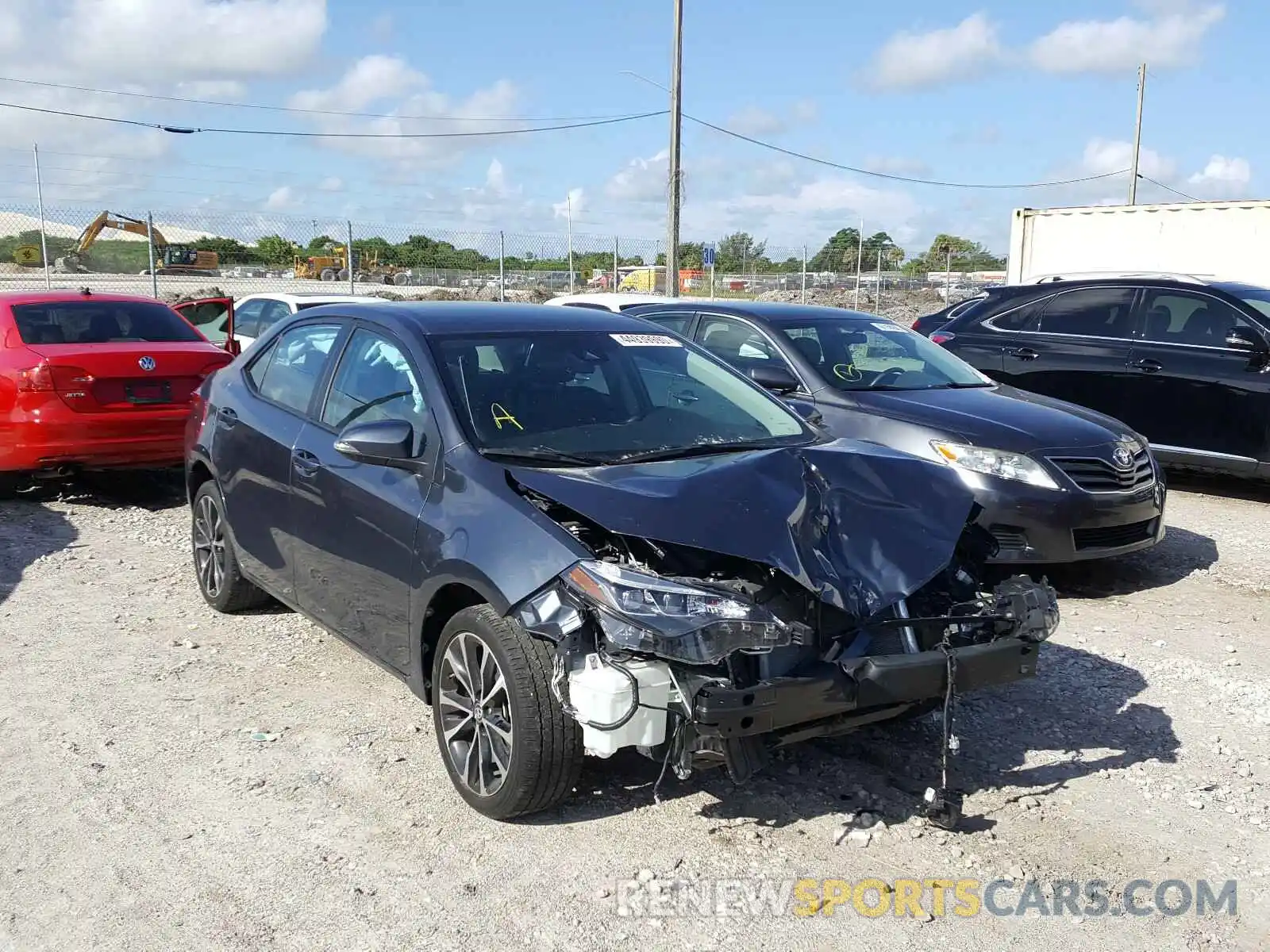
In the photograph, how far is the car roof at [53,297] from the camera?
27.2ft

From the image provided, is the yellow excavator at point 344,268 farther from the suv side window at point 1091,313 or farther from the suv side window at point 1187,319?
the suv side window at point 1187,319

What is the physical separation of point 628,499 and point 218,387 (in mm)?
3173

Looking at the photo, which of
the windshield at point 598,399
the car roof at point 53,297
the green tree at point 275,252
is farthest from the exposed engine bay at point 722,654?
the green tree at point 275,252

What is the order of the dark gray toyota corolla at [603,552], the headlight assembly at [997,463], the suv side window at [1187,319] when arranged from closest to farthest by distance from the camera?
the dark gray toyota corolla at [603,552] → the headlight assembly at [997,463] → the suv side window at [1187,319]

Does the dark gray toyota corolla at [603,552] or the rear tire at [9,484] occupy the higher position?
the dark gray toyota corolla at [603,552]

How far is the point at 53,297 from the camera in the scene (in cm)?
847

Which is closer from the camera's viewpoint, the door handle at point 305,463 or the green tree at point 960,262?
the door handle at point 305,463

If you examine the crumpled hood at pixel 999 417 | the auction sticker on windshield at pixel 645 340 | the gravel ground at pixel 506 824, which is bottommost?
the gravel ground at pixel 506 824

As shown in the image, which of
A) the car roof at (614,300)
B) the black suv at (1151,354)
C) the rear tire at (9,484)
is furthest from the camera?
the car roof at (614,300)

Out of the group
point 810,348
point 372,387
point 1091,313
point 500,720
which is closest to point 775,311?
point 810,348

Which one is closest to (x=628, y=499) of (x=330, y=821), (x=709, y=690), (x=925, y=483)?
(x=709, y=690)

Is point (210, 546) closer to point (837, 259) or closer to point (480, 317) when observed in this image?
point (480, 317)

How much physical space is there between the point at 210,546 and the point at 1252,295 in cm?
814

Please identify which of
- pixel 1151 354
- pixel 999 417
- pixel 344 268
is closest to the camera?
pixel 999 417
